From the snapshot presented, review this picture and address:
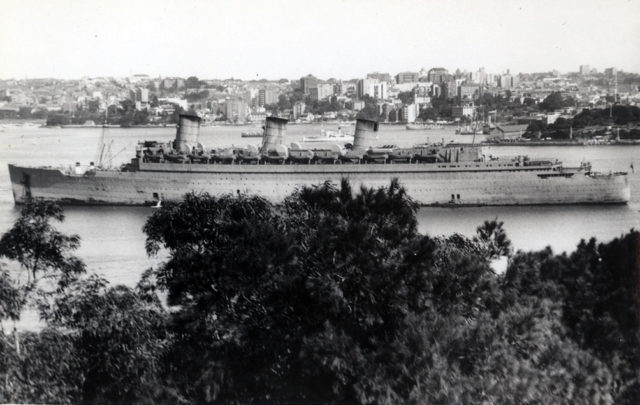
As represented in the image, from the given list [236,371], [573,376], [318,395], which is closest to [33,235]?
[236,371]

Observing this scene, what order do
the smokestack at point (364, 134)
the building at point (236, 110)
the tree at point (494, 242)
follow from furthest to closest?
1. the building at point (236, 110)
2. the smokestack at point (364, 134)
3. the tree at point (494, 242)

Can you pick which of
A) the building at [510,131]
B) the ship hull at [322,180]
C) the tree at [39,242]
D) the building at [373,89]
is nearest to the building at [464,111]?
the building at [510,131]

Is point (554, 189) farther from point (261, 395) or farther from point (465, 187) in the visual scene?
point (261, 395)

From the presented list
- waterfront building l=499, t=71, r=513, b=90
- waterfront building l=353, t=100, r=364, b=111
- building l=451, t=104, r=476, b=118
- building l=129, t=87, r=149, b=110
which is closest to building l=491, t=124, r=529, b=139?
building l=451, t=104, r=476, b=118

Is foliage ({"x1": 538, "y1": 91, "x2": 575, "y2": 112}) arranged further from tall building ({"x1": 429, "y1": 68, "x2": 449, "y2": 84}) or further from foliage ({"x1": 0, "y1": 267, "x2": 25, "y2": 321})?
foliage ({"x1": 0, "y1": 267, "x2": 25, "y2": 321})

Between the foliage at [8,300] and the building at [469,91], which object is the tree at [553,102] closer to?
the building at [469,91]
